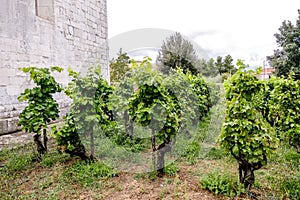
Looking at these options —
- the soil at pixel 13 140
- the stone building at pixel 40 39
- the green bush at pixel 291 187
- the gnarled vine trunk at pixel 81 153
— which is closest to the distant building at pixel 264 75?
the green bush at pixel 291 187

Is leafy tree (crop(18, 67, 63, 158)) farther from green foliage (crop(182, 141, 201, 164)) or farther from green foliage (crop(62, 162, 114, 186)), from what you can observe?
green foliage (crop(182, 141, 201, 164))

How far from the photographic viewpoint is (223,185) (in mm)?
2340

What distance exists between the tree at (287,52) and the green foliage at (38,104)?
15643mm

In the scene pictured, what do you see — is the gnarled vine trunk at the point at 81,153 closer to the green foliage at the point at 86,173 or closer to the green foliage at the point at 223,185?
the green foliage at the point at 86,173

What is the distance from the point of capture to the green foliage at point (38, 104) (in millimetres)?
3154

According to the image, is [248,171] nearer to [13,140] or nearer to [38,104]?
[38,104]

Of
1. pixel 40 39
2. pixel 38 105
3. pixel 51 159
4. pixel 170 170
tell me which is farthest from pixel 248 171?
pixel 40 39

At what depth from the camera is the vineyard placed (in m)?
2.28

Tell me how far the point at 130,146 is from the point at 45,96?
1490 mm

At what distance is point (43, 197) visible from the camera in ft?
7.59

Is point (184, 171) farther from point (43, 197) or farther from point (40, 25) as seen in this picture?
point (40, 25)

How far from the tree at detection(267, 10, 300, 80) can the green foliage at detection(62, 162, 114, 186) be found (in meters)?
15.6

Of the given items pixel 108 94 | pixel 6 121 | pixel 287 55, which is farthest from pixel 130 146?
pixel 287 55

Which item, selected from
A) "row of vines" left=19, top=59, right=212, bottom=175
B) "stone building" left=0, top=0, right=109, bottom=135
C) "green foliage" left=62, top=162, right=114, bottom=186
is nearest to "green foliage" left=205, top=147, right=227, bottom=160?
"row of vines" left=19, top=59, right=212, bottom=175
